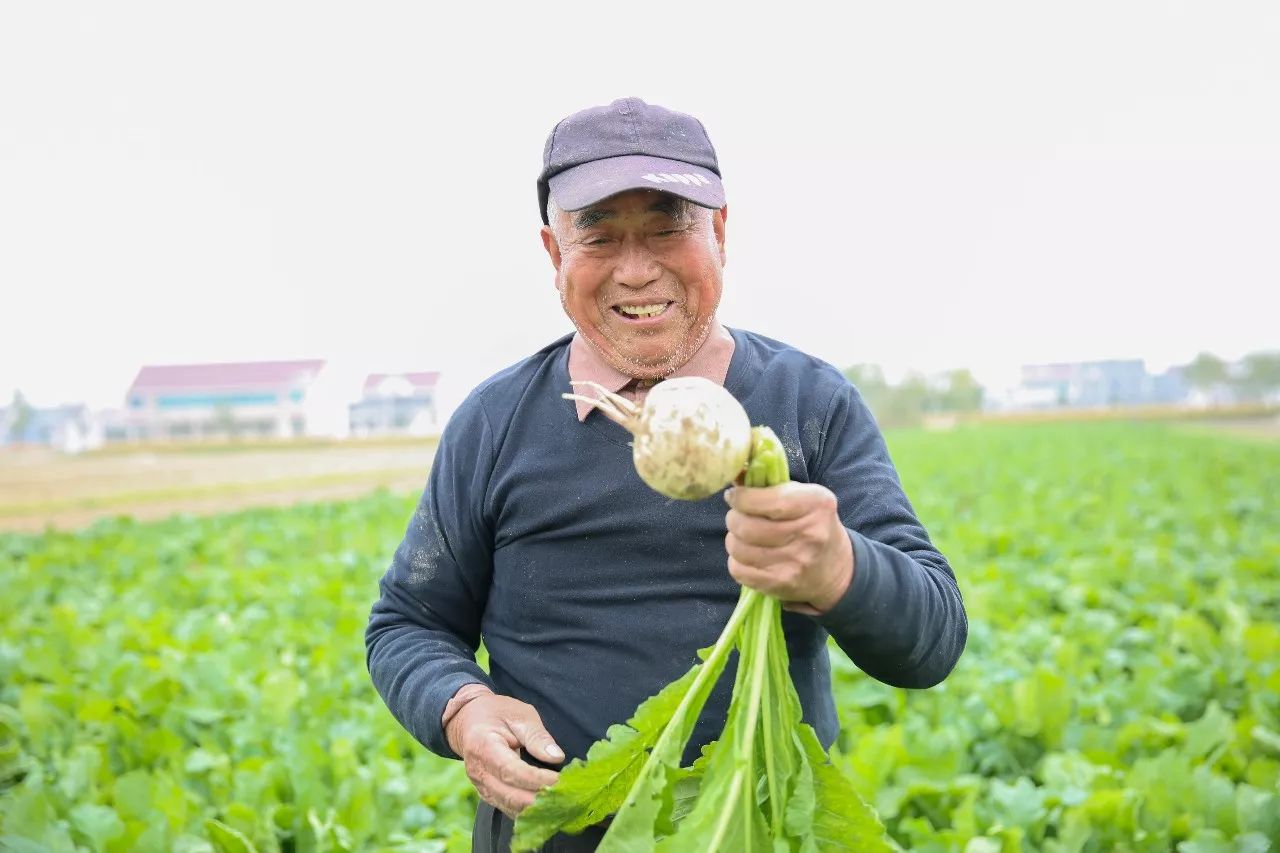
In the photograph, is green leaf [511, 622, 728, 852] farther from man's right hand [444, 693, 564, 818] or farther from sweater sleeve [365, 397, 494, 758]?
sweater sleeve [365, 397, 494, 758]

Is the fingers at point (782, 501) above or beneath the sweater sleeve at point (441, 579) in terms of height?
above

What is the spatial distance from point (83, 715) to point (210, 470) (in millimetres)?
27708

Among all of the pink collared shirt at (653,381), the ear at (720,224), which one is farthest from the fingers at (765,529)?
the ear at (720,224)

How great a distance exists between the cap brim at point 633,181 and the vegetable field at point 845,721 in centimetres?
205

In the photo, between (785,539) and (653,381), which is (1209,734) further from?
(785,539)

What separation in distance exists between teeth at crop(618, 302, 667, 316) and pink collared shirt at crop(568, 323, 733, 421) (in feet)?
0.42

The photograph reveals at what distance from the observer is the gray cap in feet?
5.59

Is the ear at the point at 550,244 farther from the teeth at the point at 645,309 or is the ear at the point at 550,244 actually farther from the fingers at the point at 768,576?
the fingers at the point at 768,576

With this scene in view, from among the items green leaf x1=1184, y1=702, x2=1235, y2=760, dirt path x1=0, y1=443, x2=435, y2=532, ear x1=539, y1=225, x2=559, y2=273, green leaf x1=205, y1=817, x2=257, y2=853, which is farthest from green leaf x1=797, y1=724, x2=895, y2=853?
dirt path x1=0, y1=443, x2=435, y2=532

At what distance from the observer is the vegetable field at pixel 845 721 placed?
3.17m

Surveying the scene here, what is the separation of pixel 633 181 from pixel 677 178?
0.08 metres

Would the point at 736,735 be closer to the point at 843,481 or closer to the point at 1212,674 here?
the point at 843,481

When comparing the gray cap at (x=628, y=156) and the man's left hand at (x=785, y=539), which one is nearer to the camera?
the man's left hand at (x=785, y=539)

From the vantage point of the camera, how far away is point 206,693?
4.63m
